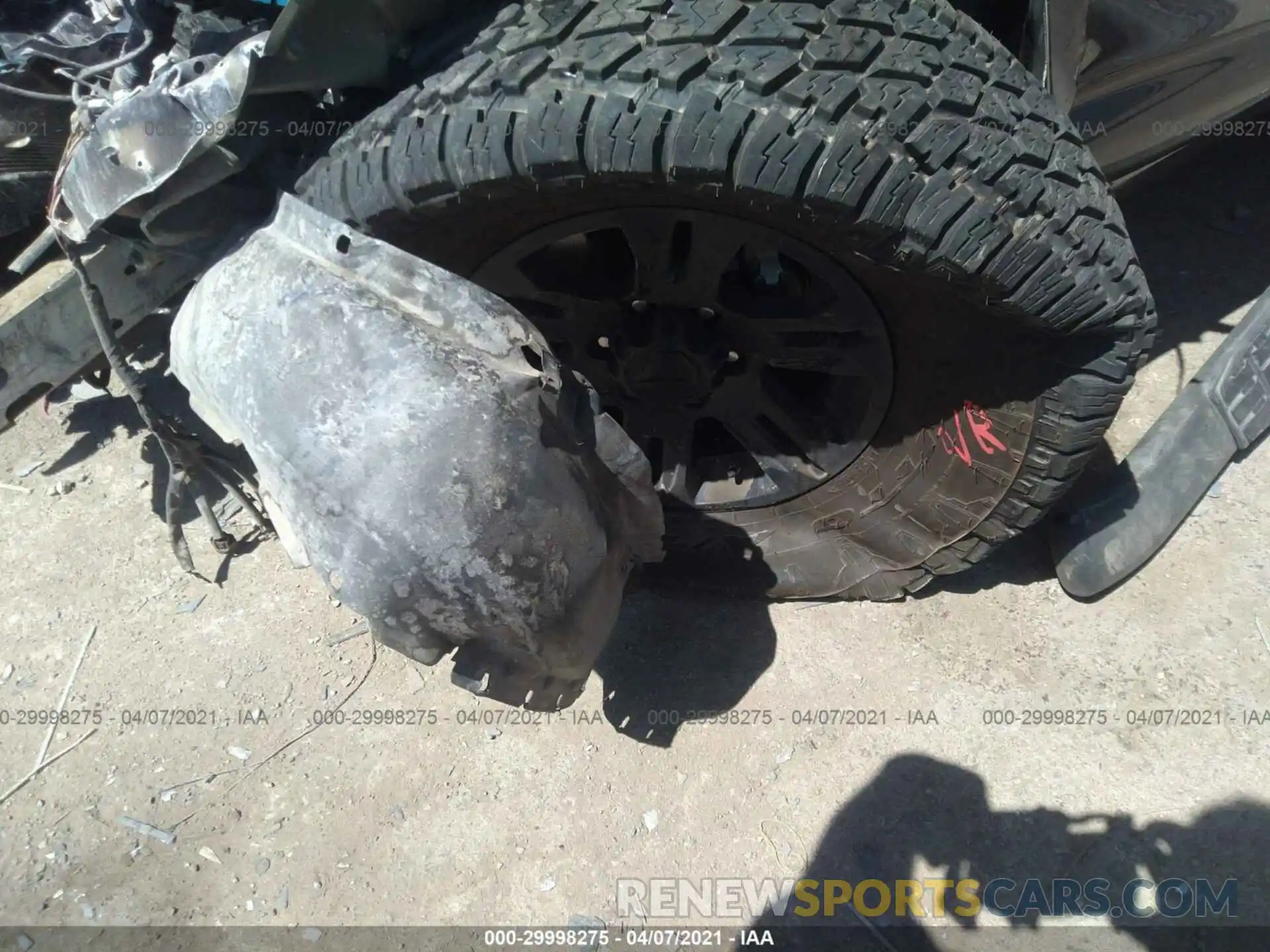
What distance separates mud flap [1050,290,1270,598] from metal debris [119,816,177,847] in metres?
2.30

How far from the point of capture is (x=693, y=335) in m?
1.93

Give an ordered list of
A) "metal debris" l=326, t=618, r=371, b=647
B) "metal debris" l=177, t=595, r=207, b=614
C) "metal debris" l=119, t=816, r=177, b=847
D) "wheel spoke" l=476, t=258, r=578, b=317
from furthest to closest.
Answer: "metal debris" l=177, t=595, r=207, b=614, "metal debris" l=326, t=618, r=371, b=647, "metal debris" l=119, t=816, r=177, b=847, "wheel spoke" l=476, t=258, r=578, b=317

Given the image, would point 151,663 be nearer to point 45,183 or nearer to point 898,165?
point 45,183

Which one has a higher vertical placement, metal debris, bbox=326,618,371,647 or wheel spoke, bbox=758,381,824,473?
wheel spoke, bbox=758,381,824,473

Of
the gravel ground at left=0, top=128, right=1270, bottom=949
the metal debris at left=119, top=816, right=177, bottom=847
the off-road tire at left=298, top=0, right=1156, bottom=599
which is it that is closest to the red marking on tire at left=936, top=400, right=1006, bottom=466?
the off-road tire at left=298, top=0, right=1156, bottom=599

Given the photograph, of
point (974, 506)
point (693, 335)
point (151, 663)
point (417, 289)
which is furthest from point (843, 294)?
point (151, 663)

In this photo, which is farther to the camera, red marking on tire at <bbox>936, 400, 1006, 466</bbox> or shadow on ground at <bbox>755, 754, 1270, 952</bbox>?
red marking on tire at <bbox>936, 400, 1006, 466</bbox>

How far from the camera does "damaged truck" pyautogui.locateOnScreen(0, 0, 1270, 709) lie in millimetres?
1377

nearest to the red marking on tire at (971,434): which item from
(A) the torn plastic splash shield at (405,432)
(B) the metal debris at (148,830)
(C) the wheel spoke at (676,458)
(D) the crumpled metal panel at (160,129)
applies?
(C) the wheel spoke at (676,458)

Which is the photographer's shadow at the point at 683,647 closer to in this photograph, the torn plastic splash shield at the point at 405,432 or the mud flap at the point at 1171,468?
the torn plastic splash shield at the point at 405,432

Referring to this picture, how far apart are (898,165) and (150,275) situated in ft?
5.37

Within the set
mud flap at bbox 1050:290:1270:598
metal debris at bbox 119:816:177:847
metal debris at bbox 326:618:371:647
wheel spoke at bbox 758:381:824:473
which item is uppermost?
wheel spoke at bbox 758:381:824:473

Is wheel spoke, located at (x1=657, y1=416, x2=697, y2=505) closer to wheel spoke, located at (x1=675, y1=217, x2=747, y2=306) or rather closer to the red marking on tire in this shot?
wheel spoke, located at (x1=675, y1=217, x2=747, y2=306)

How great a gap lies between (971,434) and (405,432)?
1243mm
